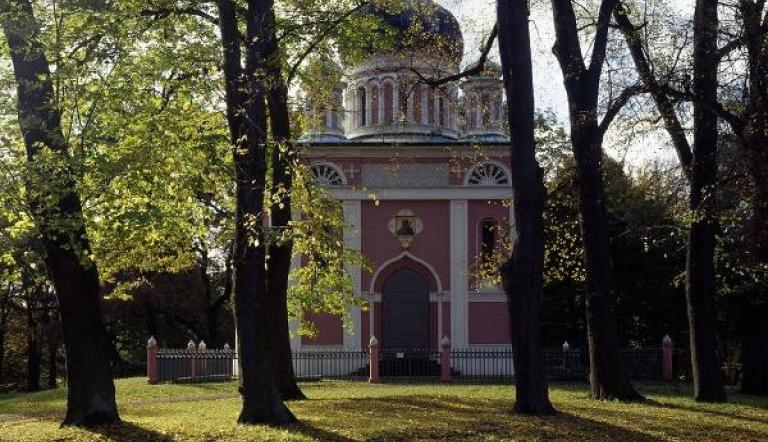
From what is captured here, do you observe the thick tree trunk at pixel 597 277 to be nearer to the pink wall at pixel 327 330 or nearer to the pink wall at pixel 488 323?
the pink wall at pixel 488 323

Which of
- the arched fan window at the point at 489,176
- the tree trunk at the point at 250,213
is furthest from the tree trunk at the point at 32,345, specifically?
the tree trunk at the point at 250,213

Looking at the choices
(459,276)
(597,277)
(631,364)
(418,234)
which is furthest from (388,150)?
(597,277)

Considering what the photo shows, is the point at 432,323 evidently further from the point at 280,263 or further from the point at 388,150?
the point at 280,263

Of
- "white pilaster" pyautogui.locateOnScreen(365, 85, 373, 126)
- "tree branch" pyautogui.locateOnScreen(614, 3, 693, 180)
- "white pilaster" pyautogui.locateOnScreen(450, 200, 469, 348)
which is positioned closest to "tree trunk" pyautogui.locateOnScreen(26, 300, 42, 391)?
"white pilaster" pyautogui.locateOnScreen(365, 85, 373, 126)

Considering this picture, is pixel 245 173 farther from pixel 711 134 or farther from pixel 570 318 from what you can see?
pixel 570 318

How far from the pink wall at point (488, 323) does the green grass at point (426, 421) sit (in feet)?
35.4

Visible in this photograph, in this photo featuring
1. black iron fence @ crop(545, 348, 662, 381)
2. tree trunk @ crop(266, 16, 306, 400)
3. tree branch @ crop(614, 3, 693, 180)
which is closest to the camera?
tree branch @ crop(614, 3, 693, 180)

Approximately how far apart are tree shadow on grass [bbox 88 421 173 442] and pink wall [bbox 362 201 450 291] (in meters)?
18.5

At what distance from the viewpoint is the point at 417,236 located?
31.2 m

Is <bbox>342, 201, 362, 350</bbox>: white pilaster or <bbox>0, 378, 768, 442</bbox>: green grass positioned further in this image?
<bbox>342, 201, 362, 350</bbox>: white pilaster

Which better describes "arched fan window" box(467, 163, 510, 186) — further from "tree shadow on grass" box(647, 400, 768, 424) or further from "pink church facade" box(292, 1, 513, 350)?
"tree shadow on grass" box(647, 400, 768, 424)

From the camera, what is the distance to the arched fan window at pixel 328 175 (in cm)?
3092

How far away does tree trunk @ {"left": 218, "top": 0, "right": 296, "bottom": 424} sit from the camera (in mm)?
12539

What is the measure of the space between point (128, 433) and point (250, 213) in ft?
10.8
